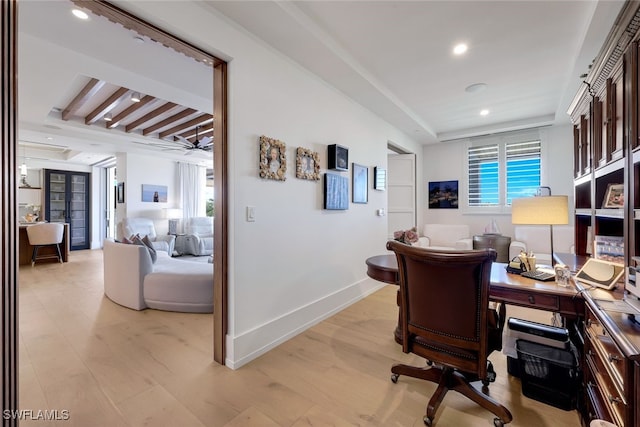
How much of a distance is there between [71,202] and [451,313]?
33.5ft

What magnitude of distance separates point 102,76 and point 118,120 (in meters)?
2.18

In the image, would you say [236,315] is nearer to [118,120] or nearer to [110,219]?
[118,120]

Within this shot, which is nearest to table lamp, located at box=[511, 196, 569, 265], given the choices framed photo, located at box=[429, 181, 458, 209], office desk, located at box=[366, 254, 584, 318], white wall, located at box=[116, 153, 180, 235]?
office desk, located at box=[366, 254, 584, 318]

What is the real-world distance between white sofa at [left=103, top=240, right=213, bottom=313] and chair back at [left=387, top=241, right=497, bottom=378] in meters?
2.40

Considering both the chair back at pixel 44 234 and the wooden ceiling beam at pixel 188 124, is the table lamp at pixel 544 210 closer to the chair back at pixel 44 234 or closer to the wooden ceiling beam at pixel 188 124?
the wooden ceiling beam at pixel 188 124

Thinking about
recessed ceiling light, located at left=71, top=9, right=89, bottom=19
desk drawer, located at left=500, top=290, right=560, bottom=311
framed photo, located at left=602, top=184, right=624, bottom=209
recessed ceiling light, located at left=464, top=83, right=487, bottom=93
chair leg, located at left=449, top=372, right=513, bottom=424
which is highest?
recessed ceiling light, located at left=464, top=83, right=487, bottom=93

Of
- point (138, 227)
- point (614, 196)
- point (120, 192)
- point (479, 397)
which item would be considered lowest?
point (479, 397)

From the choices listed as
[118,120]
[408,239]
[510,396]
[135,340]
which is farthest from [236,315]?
[118,120]

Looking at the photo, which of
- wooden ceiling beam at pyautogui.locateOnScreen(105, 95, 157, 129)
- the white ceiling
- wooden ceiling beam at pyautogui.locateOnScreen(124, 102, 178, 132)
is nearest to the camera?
the white ceiling

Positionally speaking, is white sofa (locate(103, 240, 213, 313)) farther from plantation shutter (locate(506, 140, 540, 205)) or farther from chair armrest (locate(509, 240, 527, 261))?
plantation shutter (locate(506, 140, 540, 205))

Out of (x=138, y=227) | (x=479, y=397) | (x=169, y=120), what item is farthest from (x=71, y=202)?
(x=479, y=397)

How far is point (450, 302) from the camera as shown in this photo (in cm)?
146

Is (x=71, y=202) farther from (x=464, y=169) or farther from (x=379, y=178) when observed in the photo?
(x=464, y=169)

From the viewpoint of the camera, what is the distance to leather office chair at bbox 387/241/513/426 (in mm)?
1402
